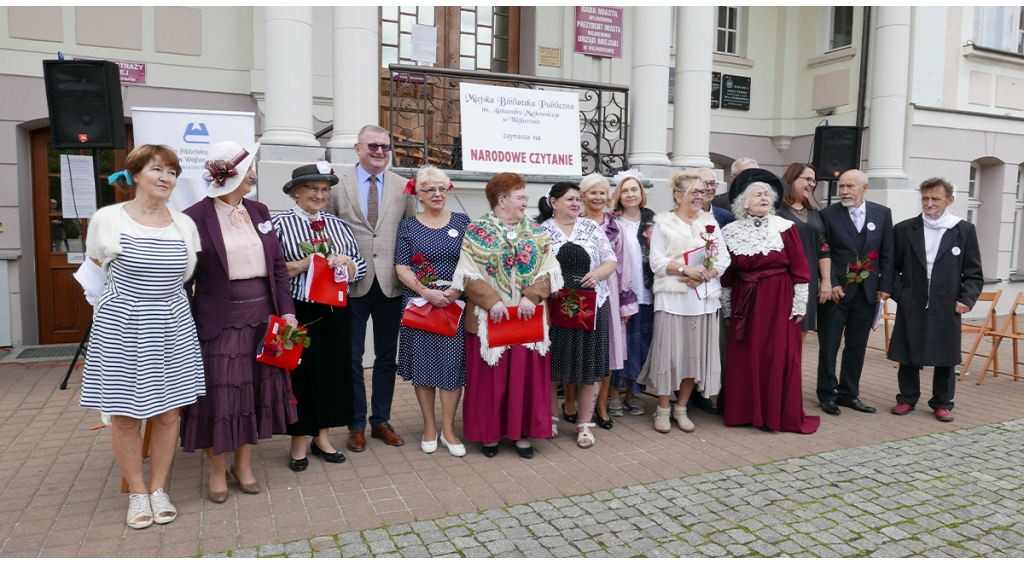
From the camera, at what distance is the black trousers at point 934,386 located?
548 centimetres

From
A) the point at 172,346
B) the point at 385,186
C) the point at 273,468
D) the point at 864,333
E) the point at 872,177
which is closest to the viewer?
the point at 172,346

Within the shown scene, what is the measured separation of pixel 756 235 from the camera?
16.2 feet

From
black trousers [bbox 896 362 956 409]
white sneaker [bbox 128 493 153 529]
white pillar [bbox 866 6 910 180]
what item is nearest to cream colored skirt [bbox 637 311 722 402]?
black trousers [bbox 896 362 956 409]

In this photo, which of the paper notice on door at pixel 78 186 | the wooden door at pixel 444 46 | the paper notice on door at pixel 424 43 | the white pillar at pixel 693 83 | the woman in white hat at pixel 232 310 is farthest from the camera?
the wooden door at pixel 444 46

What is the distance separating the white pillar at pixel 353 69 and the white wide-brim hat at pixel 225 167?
9.66ft

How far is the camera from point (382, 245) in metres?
4.41

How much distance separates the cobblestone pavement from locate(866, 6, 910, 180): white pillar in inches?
265

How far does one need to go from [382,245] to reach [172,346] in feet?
4.74

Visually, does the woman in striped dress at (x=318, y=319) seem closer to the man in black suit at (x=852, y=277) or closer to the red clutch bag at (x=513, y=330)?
the red clutch bag at (x=513, y=330)

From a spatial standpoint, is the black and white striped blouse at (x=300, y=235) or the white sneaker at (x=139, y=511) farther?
the black and white striped blouse at (x=300, y=235)

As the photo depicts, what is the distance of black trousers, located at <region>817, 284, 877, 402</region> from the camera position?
5.57 meters

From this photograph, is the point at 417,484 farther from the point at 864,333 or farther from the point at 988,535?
the point at 864,333

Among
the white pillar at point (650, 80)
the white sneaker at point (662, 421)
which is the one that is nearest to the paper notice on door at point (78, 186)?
the white pillar at point (650, 80)

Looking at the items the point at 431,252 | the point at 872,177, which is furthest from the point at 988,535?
the point at 872,177
